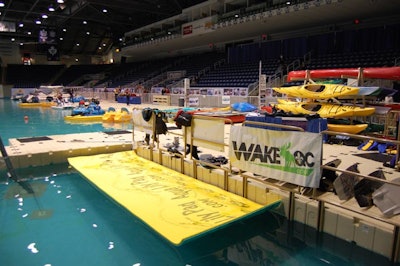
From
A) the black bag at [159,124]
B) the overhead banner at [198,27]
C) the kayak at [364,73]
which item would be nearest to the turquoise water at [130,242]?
the black bag at [159,124]

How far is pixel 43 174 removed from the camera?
609 centimetres

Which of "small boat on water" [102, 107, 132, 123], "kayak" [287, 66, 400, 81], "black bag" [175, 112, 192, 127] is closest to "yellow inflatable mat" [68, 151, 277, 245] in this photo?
"black bag" [175, 112, 192, 127]

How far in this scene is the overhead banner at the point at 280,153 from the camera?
347 cm

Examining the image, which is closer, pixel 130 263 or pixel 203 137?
pixel 130 263

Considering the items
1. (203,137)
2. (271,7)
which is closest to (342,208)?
(203,137)

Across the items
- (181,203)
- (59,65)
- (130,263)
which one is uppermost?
(59,65)

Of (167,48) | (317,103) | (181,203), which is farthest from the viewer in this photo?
(167,48)

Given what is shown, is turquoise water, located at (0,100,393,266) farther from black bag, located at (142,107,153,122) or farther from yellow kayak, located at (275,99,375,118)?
yellow kayak, located at (275,99,375,118)

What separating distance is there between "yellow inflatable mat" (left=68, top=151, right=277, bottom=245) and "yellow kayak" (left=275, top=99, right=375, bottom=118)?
15.6ft

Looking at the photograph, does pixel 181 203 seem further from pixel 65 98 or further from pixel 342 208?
pixel 65 98

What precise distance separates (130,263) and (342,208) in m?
2.42

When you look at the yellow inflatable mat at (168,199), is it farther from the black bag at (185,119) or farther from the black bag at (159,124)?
the black bag at (185,119)

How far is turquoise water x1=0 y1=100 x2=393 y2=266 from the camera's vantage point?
3.11 meters

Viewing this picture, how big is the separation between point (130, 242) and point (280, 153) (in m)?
2.09
